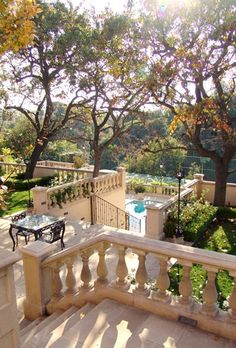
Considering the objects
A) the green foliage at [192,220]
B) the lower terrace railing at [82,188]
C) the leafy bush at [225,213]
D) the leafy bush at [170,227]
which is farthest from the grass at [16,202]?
the leafy bush at [225,213]

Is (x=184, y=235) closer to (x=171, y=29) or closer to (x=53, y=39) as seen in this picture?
(x=171, y=29)

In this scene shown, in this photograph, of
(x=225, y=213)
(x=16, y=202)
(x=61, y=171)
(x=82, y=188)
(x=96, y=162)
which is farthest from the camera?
(x=61, y=171)

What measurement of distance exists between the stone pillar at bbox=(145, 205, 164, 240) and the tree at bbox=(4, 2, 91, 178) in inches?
141

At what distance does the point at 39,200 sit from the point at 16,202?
2369 millimetres

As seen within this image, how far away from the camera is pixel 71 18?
10.6 meters

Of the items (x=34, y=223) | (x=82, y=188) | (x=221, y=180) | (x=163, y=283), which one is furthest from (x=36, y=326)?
(x=221, y=180)

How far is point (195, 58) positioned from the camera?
765cm

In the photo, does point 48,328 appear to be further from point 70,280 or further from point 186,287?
point 186,287

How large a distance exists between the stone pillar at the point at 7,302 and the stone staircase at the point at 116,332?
2.69 ft

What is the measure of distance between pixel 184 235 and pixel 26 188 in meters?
7.71

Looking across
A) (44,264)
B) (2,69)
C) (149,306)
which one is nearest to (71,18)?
(2,69)

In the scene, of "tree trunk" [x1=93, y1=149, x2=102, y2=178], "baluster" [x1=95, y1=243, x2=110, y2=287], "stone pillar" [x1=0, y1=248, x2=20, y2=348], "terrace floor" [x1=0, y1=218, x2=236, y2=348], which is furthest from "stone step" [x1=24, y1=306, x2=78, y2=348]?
"tree trunk" [x1=93, y1=149, x2=102, y2=178]

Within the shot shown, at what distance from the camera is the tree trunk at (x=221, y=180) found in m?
10.1

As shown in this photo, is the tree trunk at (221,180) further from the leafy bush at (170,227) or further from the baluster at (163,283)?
the baluster at (163,283)
